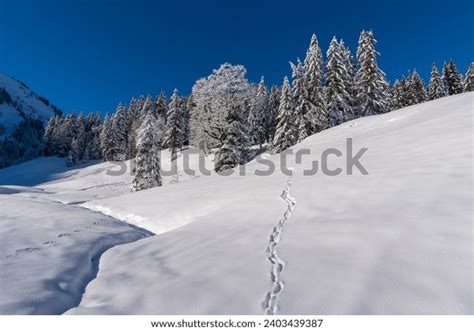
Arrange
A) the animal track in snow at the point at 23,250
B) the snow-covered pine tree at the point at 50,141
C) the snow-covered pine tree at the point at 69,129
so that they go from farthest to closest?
the snow-covered pine tree at the point at 50,141 < the snow-covered pine tree at the point at 69,129 < the animal track in snow at the point at 23,250

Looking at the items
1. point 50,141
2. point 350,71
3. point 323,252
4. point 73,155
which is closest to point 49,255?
point 323,252

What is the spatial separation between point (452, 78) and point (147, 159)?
54.0 metres

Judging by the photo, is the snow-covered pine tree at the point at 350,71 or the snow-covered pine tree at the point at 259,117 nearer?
the snow-covered pine tree at the point at 350,71

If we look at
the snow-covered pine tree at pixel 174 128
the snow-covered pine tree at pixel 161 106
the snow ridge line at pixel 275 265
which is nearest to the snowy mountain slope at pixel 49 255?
the snow ridge line at pixel 275 265

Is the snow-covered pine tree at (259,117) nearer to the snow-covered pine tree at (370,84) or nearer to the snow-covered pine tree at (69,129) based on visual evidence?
the snow-covered pine tree at (370,84)

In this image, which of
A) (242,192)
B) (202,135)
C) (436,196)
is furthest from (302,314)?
(202,135)

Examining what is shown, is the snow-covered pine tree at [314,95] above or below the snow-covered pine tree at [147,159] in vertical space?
above

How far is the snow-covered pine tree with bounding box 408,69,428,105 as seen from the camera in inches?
1924

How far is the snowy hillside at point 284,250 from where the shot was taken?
391 cm

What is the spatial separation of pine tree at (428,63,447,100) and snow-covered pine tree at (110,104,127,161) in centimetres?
6799

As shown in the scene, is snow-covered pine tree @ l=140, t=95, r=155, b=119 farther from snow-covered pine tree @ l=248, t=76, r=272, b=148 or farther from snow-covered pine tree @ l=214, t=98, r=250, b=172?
snow-covered pine tree @ l=214, t=98, r=250, b=172

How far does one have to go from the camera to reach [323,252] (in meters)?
4.99

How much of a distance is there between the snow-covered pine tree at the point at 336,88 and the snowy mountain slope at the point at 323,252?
2641 cm

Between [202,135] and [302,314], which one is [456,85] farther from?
[302,314]
